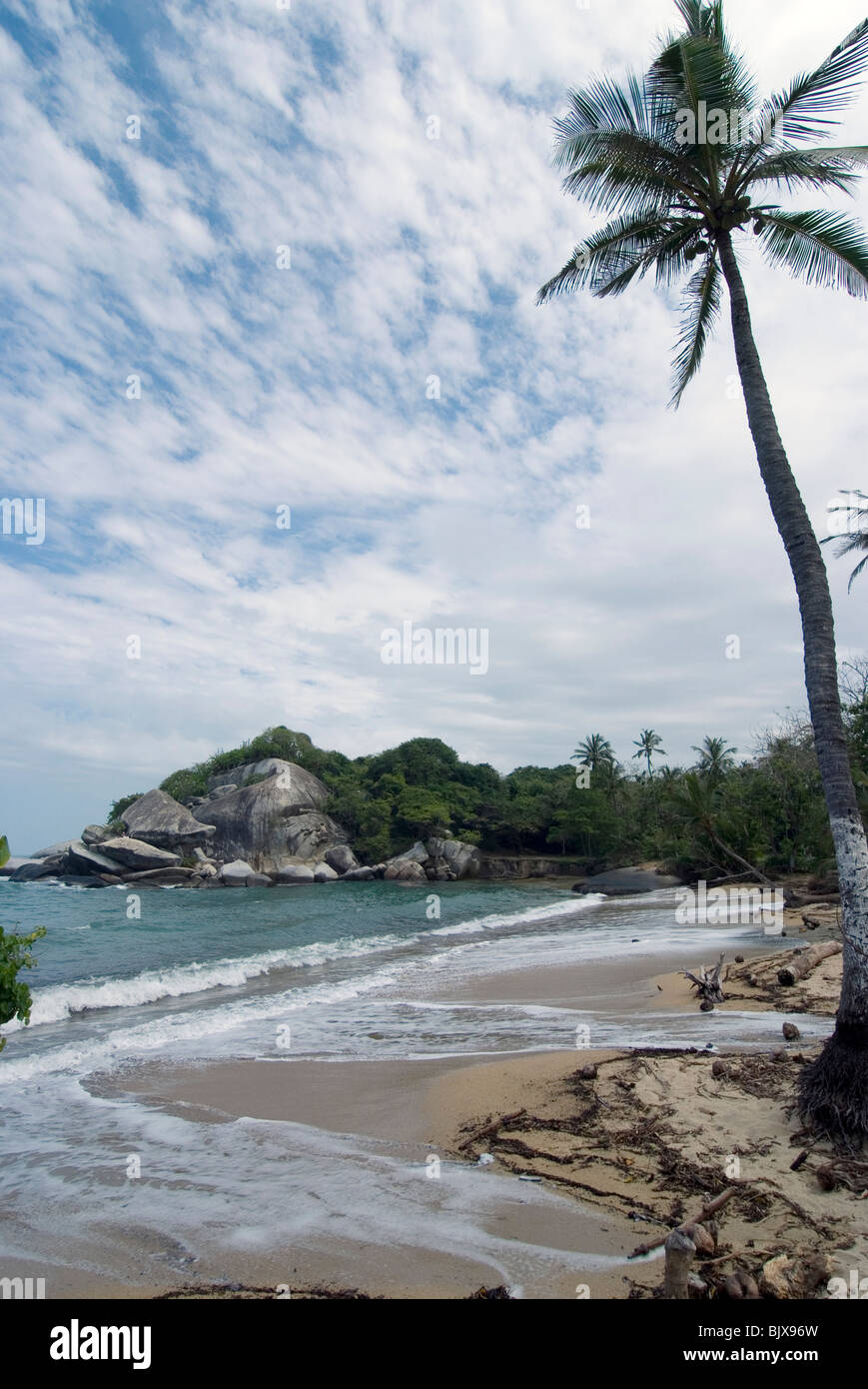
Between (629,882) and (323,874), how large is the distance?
72.6 ft

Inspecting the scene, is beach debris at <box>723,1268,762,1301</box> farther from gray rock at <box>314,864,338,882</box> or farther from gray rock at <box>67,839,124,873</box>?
gray rock at <box>67,839,124,873</box>

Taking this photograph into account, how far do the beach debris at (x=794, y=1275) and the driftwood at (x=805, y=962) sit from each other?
28.1 ft

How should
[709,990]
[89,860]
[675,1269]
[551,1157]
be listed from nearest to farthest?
[675,1269]
[551,1157]
[709,990]
[89,860]

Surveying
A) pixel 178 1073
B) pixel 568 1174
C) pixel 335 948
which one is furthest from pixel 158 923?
Answer: pixel 568 1174

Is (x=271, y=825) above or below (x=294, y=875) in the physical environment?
above

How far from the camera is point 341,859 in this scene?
2211 inches

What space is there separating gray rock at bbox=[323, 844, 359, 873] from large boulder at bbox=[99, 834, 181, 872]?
11.3m

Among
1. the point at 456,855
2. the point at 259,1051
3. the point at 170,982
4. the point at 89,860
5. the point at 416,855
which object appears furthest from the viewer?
the point at 456,855

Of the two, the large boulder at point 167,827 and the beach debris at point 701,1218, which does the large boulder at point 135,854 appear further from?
the beach debris at point 701,1218

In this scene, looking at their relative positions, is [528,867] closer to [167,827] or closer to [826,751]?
[167,827]

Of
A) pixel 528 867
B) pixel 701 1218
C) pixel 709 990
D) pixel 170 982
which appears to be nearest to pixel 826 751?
pixel 701 1218

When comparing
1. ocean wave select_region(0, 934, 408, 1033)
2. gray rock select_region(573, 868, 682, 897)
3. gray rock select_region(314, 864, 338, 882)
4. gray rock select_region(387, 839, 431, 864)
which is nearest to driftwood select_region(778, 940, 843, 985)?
ocean wave select_region(0, 934, 408, 1033)

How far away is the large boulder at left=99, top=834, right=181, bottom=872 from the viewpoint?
51.0m
